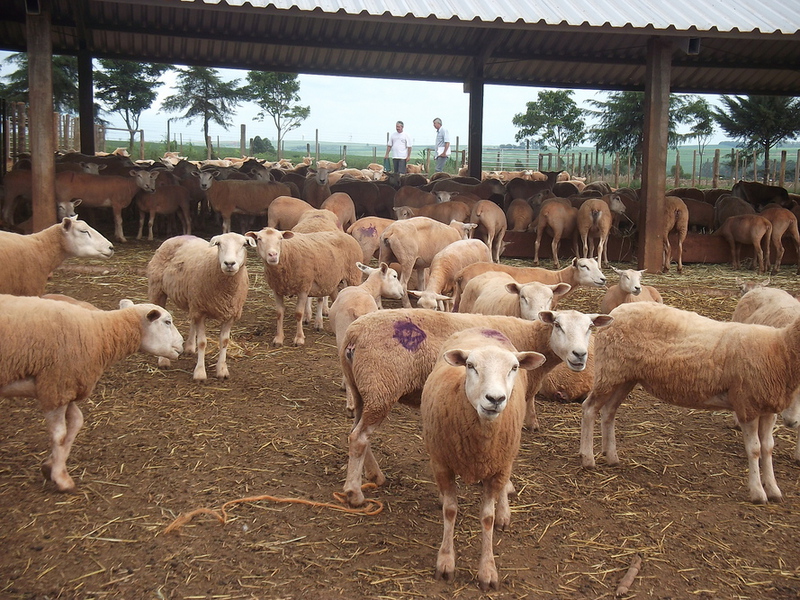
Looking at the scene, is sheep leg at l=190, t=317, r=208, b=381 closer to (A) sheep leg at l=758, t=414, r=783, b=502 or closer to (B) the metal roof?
(A) sheep leg at l=758, t=414, r=783, b=502

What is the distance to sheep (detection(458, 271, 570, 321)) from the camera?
20.4ft

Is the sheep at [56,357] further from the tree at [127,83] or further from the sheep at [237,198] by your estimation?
the tree at [127,83]

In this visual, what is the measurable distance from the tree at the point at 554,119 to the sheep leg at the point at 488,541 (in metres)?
35.8

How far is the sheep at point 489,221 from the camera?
13.4 metres

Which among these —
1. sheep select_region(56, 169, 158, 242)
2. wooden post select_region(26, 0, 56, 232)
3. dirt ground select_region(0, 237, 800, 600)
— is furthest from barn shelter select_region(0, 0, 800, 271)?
dirt ground select_region(0, 237, 800, 600)

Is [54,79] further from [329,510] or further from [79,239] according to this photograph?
[329,510]

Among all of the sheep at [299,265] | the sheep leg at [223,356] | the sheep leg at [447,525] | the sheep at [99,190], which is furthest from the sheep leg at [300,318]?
Answer: the sheep at [99,190]

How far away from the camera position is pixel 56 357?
448cm

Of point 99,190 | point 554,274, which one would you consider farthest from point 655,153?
point 99,190

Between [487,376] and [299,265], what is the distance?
492 cm

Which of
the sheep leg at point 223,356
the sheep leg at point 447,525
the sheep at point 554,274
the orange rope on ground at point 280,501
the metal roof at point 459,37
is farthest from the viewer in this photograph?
the metal roof at point 459,37

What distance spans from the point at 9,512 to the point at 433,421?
2.41 meters

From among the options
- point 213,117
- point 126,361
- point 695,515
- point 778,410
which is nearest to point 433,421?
point 695,515

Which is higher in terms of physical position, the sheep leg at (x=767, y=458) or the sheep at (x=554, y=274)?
the sheep at (x=554, y=274)
